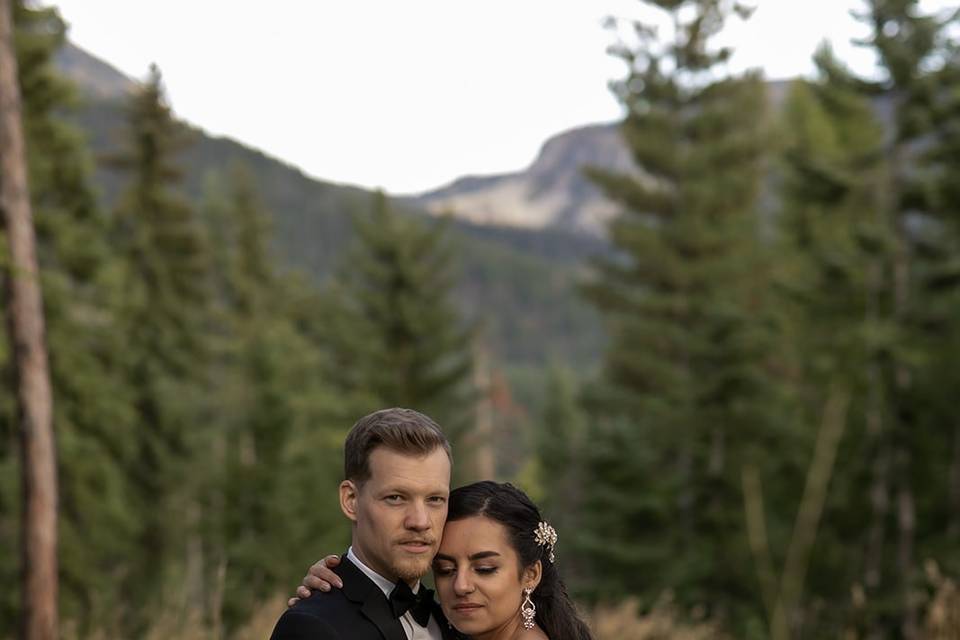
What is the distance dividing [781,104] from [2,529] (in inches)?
1543

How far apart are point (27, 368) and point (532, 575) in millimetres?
9548

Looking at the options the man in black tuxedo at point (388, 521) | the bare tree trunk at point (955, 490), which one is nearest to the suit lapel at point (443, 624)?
the man in black tuxedo at point (388, 521)

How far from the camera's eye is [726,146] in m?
33.8

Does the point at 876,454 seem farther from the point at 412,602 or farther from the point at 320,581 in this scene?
the point at 320,581

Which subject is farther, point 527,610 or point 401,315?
point 401,315

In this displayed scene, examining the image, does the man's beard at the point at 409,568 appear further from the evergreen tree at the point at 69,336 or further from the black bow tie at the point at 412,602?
the evergreen tree at the point at 69,336

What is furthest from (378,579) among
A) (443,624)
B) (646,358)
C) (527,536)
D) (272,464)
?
(646,358)

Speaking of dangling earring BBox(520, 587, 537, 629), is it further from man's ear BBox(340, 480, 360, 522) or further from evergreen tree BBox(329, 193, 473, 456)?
evergreen tree BBox(329, 193, 473, 456)

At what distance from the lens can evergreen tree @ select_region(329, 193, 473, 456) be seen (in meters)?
31.8

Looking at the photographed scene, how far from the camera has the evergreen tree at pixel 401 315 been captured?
104 ft

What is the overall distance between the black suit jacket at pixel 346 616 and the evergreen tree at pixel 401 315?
28.0 m

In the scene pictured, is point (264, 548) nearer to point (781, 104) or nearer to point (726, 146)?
point (726, 146)

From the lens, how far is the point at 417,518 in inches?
131

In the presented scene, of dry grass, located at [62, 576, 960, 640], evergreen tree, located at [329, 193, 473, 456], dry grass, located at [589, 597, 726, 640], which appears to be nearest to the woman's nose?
dry grass, located at [62, 576, 960, 640]
